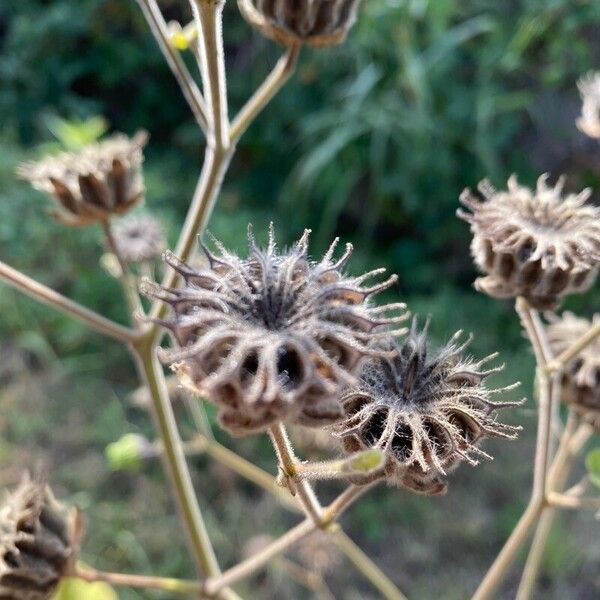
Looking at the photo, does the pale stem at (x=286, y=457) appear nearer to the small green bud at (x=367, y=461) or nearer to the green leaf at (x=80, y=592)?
the small green bud at (x=367, y=461)

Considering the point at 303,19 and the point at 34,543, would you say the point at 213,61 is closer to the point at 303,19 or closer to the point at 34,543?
the point at 303,19

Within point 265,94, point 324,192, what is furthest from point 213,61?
point 324,192

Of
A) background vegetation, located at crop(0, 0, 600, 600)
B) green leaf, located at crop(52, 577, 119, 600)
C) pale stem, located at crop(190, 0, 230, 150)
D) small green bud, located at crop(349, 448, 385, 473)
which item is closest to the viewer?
small green bud, located at crop(349, 448, 385, 473)

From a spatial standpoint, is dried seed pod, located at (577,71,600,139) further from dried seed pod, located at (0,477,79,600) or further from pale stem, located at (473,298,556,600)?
dried seed pod, located at (0,477,79,600)

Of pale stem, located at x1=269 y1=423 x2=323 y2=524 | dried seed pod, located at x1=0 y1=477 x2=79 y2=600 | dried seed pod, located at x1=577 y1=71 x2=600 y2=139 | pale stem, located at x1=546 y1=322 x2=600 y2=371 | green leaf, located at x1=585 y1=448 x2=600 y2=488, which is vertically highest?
dried seed pod, located at x1=577 y1=71 x2=600 y2=139

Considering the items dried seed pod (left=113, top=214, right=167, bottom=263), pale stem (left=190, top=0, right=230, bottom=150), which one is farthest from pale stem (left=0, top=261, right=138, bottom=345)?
dried seed pod (left=113, top=214, right=167, bottom=263)

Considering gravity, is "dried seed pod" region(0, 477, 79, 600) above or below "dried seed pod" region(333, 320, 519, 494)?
below

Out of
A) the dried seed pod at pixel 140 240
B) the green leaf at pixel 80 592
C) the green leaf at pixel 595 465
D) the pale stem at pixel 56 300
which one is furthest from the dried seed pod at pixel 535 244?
the green leaf at pixel 80 592
